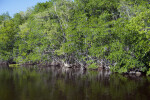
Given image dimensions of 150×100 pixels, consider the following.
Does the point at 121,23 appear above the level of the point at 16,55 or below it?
above

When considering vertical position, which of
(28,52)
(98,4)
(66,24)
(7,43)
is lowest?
(28,52)

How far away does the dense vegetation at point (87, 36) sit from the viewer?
94.9 ft

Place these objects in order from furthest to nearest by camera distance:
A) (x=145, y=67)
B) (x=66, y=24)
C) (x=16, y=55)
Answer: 1. (x=16, y=55)
2. (x=66, y=24)
3. (x=145, y=67)

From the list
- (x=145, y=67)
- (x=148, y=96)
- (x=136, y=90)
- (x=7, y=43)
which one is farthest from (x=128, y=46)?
(x=7, y=43)

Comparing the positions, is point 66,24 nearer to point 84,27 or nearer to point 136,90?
point 84,27

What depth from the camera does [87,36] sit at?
40.1 metres

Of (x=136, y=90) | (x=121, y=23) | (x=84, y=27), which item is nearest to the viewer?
(x=136, y=90)

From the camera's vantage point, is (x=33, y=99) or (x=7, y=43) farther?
(x=7, y=43)

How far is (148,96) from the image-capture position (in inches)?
690

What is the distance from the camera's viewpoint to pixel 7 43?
2301 inches

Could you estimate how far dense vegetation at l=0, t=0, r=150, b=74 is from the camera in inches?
1139

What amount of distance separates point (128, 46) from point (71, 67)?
20197 millimetres

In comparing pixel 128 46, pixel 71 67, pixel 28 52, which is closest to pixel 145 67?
pixel 128 46

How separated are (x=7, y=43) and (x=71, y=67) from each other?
29.0m
